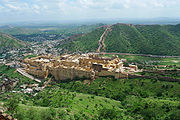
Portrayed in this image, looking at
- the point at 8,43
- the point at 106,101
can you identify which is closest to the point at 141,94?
the point at 106,101

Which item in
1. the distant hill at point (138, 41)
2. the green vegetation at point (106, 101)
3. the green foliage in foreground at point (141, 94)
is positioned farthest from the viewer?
the distant hill at point (138, 41)

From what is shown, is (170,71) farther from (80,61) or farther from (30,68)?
(30,68)

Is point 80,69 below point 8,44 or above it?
above

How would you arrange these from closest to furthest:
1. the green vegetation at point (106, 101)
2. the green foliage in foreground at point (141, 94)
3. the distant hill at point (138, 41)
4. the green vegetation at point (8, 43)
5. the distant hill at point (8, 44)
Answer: the green vegetation at point (106, 101), the green foliage in foreground at point (141, 94), the distant hill at point (138, 41), the distant hill at point (8, 44), the green vegetation at point (8, 43)

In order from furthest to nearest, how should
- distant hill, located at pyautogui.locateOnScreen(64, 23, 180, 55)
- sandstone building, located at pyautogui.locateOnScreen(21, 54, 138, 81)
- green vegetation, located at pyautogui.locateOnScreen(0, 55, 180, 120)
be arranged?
distant hill, located at pyautogui.locateOnScreen(64, 23, 180, 55), sandstone building, located at pyautogui.locateOnScreen(21, 54, 138, 81), green vegetation, located at pyautogui.locateOnScreen(0, 55, 180, 120)

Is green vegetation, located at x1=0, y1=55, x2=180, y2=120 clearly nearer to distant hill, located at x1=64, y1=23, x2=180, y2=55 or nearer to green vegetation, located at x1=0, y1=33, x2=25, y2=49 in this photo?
distant hill, located at x1=64, y1=23, x2=180, y2=55

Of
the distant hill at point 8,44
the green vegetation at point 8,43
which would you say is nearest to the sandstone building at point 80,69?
the distant hill at point 8,44

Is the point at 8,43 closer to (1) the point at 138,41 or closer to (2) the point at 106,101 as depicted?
(1) the point at 138,41

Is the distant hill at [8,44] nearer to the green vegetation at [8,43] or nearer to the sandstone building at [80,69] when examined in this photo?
Result: the green vegetation at [8,43]

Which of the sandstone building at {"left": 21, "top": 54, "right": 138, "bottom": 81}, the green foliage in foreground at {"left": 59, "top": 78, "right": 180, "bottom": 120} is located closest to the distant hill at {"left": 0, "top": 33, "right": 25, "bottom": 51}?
the sandstone building at {"left": 21, "top": 54, "right": 138, "bottom": 81}

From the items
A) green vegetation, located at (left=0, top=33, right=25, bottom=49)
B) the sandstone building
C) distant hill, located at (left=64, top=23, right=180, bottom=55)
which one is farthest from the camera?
green vegetation, located at (left=0, top=33, right=25, bottom=49)
